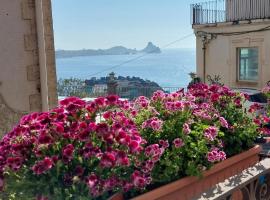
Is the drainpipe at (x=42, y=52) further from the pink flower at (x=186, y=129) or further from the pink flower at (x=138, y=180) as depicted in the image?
the pink flower at (x=138, y=180)

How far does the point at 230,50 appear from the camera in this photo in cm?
1361

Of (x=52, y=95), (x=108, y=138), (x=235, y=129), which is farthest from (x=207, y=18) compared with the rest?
(x=108, y=138)

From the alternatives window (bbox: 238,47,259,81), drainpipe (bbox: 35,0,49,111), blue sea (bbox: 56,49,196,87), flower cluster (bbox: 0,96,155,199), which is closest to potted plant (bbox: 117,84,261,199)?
flower cluster (bbox: 0,96,155,199)

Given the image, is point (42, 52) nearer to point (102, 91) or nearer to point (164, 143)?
point (164, 143)

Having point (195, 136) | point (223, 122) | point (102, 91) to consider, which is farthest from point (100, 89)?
point (195, 136)

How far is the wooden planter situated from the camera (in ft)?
5.93

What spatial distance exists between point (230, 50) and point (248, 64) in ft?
2.76

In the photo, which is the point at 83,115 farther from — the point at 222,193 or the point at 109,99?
the point at 222,193

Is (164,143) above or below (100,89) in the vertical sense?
above

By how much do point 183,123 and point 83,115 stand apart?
595 mm

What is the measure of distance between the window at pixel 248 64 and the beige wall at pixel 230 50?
0.18 m

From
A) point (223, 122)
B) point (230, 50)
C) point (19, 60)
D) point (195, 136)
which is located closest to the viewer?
point (195, 136)

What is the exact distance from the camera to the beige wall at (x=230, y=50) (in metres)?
12.4

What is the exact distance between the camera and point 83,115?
178 cm
